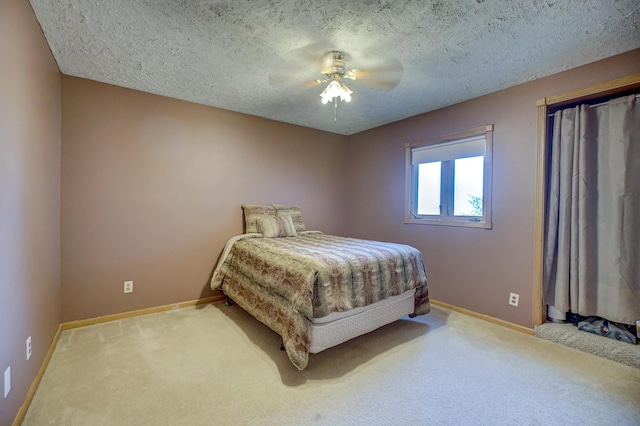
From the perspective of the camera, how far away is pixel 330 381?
192cm

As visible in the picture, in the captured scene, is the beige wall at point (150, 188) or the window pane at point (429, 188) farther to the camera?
the window pane at point (429, 188)

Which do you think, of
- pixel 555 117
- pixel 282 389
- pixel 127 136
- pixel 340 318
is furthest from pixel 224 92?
pixel 555 117

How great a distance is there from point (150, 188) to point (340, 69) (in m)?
2.36

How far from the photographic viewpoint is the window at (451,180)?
10.0 feet

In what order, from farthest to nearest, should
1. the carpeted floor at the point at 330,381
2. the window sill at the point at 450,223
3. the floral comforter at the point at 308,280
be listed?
the window sill at the point at 450,223
the floral comforter at the point at 308,280
the carpeted floor at the point at 330,381

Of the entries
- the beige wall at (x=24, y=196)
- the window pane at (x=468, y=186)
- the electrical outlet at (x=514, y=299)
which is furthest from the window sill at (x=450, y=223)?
the beige wall at (x=24, y=196)

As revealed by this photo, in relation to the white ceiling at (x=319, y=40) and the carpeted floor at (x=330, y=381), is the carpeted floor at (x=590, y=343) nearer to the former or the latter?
the carpeted floor at (x=330, y=381)

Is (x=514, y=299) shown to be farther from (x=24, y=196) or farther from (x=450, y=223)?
(x=24, y=196)

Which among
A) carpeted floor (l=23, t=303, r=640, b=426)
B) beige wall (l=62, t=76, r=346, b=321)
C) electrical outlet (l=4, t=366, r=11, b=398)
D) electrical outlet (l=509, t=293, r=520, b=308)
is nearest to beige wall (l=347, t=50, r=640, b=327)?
electrical outlet (l=509, t=293, r=520, b=308)

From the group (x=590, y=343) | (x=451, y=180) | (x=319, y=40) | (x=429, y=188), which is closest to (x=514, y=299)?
(x=590, y=343)

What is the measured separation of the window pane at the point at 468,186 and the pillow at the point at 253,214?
2.30m

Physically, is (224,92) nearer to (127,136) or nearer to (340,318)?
(127,136)

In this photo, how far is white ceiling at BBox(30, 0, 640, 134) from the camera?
1726mm

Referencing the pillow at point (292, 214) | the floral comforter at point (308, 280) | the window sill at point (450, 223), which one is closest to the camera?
the floral comforter at point (308, 280)
